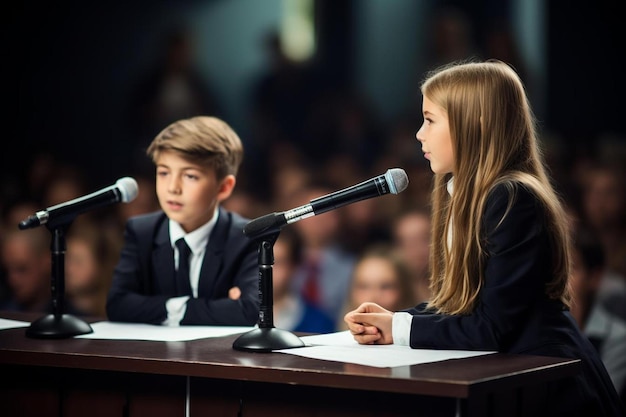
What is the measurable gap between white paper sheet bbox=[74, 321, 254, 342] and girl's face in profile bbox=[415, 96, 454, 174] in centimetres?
62

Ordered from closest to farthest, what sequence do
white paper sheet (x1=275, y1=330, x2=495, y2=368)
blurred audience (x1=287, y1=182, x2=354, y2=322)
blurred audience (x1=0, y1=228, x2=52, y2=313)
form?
white paper sheet (x1=275, y1=330, x2=495, y2=368) → blurred audience (x1=287, y1=182, x2=354, y2=322) → blurred audience (x1=0, y1=228, x2=52, y2=313)

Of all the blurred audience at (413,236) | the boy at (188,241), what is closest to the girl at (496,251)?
the boy at (188,241)

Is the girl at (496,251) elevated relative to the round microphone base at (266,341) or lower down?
elevated

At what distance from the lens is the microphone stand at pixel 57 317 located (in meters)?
2.19

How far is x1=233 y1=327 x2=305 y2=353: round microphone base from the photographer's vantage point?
1.93 m

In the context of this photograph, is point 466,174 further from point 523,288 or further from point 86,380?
point 86,380

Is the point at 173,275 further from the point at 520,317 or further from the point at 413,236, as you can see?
the point at 413,236

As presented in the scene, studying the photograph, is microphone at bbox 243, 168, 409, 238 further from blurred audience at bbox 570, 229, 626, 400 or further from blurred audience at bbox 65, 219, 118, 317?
blurred audience at bbox 65, 219, 118, 317

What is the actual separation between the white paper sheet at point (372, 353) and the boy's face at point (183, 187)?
0.66m

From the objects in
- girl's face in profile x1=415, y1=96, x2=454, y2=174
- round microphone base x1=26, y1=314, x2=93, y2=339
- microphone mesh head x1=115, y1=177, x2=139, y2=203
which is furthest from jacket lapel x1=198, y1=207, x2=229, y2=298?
girl's face in profile x1=415, y1=96, x2=454, y2=174

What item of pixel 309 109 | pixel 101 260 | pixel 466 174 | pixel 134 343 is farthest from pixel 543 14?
pixel 134 343

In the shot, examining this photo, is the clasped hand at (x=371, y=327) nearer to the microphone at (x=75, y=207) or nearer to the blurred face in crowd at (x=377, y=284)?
the microphone at (x=75, y=207)

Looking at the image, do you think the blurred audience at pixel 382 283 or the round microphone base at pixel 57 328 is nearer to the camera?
the round microphone base at pixel 57 328

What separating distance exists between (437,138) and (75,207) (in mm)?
855
